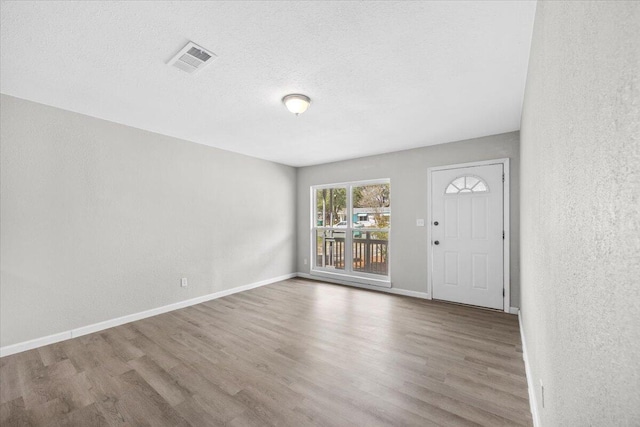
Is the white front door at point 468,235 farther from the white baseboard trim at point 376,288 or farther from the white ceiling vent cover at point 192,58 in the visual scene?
the white ceiling vent cover at point 192,58

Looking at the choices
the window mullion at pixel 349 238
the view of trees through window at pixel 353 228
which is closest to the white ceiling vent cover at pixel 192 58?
the view of trees through window at pixel 353 228

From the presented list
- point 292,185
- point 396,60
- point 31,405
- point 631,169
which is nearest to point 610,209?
point 631,169

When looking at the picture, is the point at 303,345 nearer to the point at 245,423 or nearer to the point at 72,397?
the point at 245,423

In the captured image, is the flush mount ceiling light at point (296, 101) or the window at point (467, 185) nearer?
the flush mount ceiling light at point (296, 101)

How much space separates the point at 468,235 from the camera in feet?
13.5

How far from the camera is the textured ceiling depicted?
5.48 feet

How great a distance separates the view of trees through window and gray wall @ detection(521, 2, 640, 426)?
13.4ft

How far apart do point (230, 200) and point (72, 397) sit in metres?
3.21

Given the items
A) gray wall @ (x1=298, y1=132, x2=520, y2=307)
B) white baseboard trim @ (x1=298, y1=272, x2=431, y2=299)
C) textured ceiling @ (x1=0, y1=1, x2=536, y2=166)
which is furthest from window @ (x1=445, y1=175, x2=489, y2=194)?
white baseboard trim @ (x1=298, y1=272, x2=431, y2=299)

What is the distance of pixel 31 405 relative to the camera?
199cm

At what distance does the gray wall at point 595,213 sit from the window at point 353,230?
158 inches

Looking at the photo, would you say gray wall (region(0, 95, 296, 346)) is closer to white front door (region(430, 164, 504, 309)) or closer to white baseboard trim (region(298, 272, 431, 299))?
white baseboard trim (region(298, 272, 431, 299))

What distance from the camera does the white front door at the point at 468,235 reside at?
3878mm

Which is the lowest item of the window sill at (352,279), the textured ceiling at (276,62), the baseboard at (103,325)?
the baseboard at (103,325)
